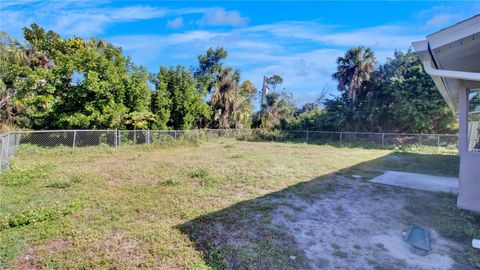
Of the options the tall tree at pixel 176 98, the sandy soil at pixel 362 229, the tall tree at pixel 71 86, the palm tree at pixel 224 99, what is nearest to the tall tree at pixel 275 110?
the palm tree at pixel 224 99

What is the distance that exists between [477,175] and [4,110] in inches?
685

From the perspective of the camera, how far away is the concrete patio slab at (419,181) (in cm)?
578

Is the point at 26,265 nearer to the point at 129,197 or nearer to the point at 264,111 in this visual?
the point at 129,197

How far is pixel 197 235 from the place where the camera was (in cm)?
334

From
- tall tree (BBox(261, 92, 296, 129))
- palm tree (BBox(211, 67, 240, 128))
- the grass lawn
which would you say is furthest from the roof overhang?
tall tree (BBox(261, 92, 296, 129))

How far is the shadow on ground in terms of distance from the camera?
2787 mm

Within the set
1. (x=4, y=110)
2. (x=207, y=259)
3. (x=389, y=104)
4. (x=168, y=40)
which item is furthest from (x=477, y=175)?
(x=4, y=110)

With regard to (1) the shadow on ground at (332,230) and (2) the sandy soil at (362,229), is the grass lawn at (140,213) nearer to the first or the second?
(1) the shadow on ground at (332,230)

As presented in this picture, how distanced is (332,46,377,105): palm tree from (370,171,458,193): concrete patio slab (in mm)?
11975

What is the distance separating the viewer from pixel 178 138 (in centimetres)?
1416

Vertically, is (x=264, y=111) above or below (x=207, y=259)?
above

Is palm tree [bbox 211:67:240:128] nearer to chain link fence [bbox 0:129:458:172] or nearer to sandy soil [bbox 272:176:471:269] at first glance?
chain link fence [bbox 0:129:458:172]

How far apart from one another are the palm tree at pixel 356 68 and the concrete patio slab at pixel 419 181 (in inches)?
471

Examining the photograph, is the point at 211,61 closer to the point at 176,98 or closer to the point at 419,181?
the point at 176,98
